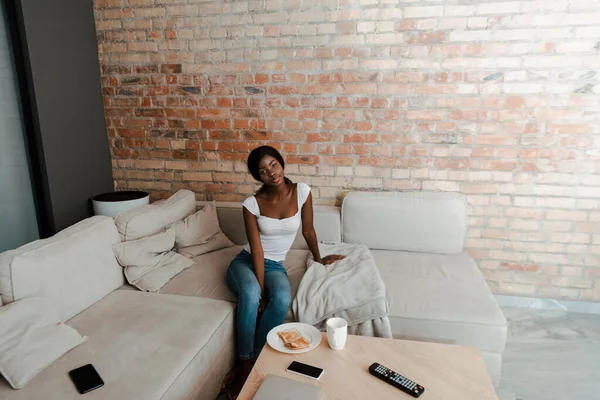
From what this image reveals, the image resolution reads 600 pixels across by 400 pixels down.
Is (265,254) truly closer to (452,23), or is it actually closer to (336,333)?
(336,333)

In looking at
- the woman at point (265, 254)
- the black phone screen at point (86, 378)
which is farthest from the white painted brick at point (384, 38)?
the black phone screen at point (86, 378)

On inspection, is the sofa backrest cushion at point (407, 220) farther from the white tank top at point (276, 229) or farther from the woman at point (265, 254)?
the white tank top at point (276, 229)

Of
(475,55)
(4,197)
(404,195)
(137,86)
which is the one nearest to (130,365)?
(4,197)

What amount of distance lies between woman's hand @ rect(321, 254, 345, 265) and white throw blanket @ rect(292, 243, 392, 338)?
15 cm

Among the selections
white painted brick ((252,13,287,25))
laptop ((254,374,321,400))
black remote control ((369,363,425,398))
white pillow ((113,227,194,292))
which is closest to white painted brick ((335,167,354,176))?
white painted brick ((252,13,287,25))

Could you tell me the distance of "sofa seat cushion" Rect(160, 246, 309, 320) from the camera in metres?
2.18

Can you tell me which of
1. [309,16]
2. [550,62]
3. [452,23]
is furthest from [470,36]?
[309,16]

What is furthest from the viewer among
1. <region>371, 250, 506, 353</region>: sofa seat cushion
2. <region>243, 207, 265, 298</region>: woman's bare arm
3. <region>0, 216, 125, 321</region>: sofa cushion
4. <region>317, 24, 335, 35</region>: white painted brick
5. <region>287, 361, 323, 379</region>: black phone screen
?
<region>317, 24, 335, 35</region>: white painted brick

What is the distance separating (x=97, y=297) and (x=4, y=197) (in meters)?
1.00

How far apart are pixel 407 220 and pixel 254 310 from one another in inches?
45.3

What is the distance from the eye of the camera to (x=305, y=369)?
4.73 ft

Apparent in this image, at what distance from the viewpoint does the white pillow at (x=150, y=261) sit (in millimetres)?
2207

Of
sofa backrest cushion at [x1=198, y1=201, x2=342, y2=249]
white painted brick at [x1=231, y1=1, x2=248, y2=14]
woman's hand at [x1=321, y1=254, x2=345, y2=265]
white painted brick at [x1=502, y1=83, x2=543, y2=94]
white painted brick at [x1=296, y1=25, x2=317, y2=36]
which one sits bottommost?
woman's hand at [x1=321, y1=254, x2=345, y2=265]

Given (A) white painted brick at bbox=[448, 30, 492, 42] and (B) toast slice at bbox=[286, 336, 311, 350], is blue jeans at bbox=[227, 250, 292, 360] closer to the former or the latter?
(B) toast slice at bbox=[286, 336, 311, 350]
